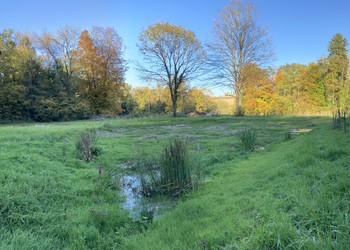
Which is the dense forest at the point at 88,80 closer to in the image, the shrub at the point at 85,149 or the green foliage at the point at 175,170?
the shrub at the point at 85,149

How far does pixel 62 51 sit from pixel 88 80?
4.40 meters

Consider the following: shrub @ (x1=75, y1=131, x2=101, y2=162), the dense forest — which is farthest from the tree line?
shrub @ (x1=75, y1=131, x2=101, y2=162)

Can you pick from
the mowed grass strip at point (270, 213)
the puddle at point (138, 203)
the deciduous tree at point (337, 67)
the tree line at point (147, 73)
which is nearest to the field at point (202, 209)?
the mowed grass strip at point (270, 213)

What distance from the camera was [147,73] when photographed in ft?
86.1

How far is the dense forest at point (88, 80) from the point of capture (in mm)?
25625

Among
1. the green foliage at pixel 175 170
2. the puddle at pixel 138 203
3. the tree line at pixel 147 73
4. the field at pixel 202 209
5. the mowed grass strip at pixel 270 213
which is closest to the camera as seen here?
the mowed grass strip at pixel 270 213

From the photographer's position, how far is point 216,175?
4.96 metres

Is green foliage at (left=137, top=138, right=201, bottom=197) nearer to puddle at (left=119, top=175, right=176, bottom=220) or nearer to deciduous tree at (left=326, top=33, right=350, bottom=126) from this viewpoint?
puddle at (left=119, top=175, right=176, bottom=220)

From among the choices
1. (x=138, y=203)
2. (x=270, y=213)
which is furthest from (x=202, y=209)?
(x=138, y=203)

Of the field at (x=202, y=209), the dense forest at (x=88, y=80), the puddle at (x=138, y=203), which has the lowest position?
the puddle at (x=138, y=203)

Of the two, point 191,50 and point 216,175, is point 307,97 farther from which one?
point 216,175

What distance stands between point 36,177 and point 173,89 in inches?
927

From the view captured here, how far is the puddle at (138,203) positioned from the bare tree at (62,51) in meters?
28.1

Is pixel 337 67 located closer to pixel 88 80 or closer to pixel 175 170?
pixel 88 80
